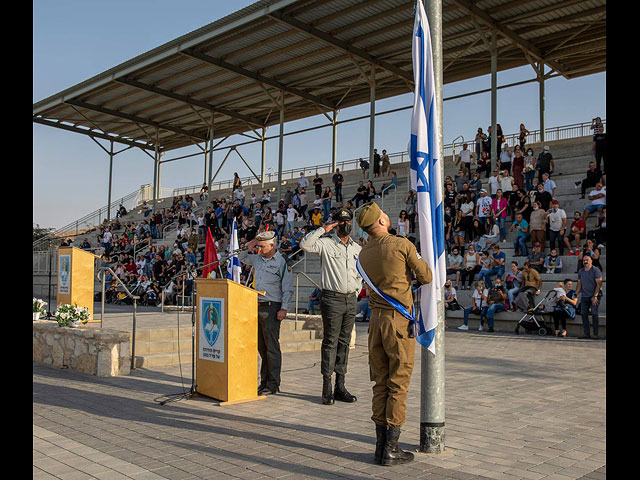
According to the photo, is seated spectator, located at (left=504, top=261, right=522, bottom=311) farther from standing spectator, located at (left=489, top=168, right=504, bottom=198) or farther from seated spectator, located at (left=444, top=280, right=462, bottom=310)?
standing spectator, located at (left=489, top=168, right=504, bottom=198)

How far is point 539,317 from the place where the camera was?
13.8m

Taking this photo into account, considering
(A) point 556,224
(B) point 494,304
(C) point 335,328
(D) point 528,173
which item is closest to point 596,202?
(A) point 556,224

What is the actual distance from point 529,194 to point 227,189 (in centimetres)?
2403

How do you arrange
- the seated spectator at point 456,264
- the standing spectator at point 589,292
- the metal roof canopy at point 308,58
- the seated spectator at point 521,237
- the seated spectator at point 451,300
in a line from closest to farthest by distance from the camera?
the standing spectator at point 589,292, the seated spectator at point 451,300, the seated spectator at point 521,237, the seated spectator at point 456,264, the metal roof canopy at point 308,58

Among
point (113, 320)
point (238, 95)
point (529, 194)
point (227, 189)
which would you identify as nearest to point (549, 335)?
point (529, 194)

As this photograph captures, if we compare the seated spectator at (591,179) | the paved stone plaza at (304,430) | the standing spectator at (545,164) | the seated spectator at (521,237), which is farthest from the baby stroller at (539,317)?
the standing spectator at (545,164)

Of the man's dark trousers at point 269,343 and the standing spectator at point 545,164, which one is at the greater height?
the standing spectator at point 545,164

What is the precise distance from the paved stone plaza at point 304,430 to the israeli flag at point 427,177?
41.8 inches

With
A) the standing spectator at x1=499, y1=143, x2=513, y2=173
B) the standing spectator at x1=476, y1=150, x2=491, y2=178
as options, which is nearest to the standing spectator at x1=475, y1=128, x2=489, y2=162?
the standing spectator at x1=476, y1=150, x2=491, y2=178

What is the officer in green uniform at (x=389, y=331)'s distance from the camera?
466 centimetres

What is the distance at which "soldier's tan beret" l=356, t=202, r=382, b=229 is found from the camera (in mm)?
5098

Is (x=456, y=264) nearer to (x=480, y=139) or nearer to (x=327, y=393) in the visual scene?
(x=480, y=139)

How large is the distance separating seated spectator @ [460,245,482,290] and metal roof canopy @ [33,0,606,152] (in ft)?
22.3

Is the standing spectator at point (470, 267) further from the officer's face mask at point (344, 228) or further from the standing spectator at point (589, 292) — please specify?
the officer's face mask at point (344, 228)
